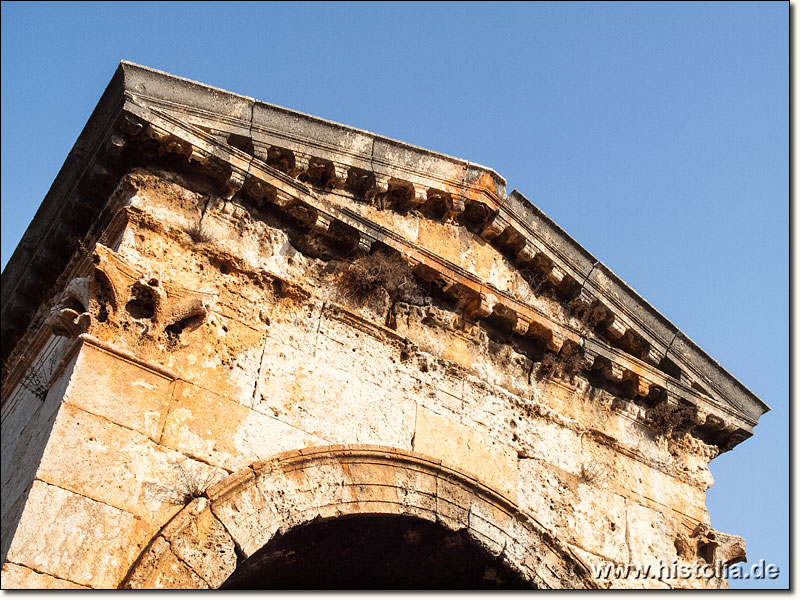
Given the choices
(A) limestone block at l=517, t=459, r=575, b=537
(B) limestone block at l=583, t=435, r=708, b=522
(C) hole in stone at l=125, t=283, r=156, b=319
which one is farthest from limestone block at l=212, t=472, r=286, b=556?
(B) limestone block at l=583, t=435, r=708, b=522

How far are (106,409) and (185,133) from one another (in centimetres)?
197

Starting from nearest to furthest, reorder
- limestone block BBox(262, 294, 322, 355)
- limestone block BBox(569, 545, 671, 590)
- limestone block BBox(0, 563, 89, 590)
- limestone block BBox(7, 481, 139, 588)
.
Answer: limestone block BBox(0, 563, 89, 590), limestone block BBox(7, 481, 139, 588), limestone block BBox(262, 294, 322, 355), limestone block BBox(569, 545, 671, 590)

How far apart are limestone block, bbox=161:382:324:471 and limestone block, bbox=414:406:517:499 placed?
100 cm

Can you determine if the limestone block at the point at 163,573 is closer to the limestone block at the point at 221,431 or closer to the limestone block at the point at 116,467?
the limestone block at the point at 116,467

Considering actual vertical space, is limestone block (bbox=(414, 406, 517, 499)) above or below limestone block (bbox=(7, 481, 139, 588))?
above

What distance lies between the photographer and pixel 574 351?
7.51 metres

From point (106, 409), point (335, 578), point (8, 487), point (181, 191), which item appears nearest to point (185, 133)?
point (181, 191)

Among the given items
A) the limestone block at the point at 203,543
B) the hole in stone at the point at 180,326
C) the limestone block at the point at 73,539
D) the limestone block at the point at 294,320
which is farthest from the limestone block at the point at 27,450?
the limestone block at the point at 294,320

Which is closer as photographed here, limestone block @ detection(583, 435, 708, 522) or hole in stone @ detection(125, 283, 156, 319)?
hole in stone @ detection(125, 283, 156, 319)

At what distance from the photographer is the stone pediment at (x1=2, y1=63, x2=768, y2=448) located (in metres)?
6.24

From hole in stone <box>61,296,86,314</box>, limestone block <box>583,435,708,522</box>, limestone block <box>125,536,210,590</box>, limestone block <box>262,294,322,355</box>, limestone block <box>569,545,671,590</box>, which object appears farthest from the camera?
limestone block <box>583,435,708,522</box>

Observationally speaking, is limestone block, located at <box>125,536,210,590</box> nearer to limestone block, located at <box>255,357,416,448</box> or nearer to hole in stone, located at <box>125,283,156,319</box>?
limestone block, located at <box>255,357,416,448</box>

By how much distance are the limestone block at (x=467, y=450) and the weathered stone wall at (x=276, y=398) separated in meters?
0.01

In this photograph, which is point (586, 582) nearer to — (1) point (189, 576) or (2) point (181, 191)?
(1) point (189, 576)
